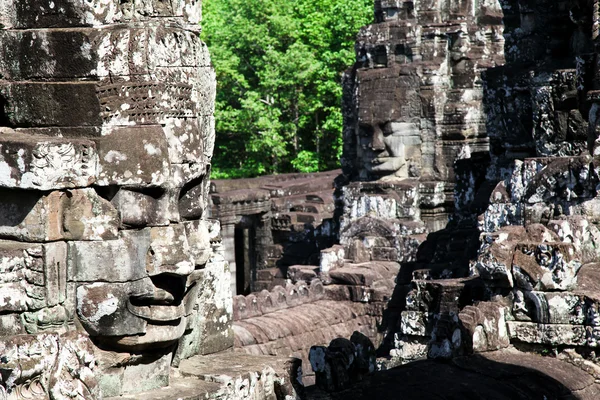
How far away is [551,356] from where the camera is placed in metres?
9.92

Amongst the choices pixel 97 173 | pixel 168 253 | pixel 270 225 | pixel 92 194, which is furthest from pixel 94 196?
pixel 270 225

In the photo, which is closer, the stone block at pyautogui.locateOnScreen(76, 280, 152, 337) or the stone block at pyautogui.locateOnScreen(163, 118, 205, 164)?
the stone block at pyautogui.locateOnScreen(76, 280, 152, 337)

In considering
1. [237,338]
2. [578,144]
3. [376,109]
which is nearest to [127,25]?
[578,144]

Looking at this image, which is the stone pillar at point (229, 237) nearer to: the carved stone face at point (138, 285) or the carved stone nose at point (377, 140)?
the carved stone nose at point (377, 140)

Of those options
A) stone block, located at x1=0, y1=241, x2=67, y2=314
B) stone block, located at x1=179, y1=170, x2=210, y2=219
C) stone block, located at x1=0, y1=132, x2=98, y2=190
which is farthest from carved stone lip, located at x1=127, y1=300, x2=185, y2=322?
stone block, located at x1=0, y1=132, x2=98, y2=190

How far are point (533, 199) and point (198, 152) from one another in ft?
21.3

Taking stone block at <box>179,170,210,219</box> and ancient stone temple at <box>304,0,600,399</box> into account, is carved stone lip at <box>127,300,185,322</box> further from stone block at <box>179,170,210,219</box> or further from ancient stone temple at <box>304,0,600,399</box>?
ancient stone temple at <box>304,0,600,399</box>

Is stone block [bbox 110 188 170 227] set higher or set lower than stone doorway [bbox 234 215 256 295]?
higher

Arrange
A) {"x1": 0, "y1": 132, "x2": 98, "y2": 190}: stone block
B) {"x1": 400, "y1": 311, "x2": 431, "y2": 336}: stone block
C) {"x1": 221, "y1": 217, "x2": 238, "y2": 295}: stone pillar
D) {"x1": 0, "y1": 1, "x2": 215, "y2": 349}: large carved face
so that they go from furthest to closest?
{"x1": 221, "y1": 217, "x2": 238, "y2": 295}: stone pillar → {"x1": 400, "y1": 311, "x2": 431, "y2": 336}: stone block → {"x1": 0, "y1": 1, "x2": 215, "y2": 349}: large carved face → {"x1": 0, "y1": 132, "x2": 98, "y2": 190}: stone block

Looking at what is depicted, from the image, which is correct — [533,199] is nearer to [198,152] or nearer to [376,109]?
[198,152]

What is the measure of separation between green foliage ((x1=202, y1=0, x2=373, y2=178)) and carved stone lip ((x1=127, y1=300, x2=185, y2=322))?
30.2 meters

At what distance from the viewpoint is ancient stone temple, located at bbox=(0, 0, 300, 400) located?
631 centimetres

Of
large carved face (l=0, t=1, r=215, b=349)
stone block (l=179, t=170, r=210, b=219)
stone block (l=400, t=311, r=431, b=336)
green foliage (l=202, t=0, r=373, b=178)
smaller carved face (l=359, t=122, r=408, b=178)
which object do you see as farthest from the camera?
green foliage (l=202, t=0, r=373, b=178)

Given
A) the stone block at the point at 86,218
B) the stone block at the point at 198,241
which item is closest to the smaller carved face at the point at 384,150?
the stone block at the point at 198,241
